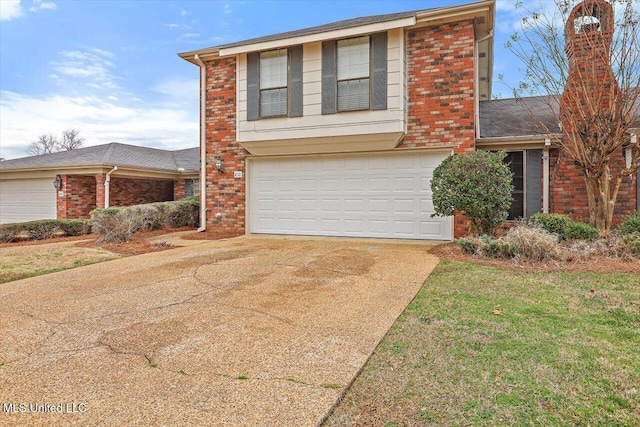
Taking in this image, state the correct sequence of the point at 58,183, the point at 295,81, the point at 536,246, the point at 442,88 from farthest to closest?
the point at 58,183
the point at 295,81
the point at 442,88
the point at 536,246

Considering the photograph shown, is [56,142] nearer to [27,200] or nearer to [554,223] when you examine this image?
[27,200]

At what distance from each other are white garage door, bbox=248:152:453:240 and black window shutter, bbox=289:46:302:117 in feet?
4.80

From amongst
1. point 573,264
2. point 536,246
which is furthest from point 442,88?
point 573,264

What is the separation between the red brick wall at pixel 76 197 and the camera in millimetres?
14766

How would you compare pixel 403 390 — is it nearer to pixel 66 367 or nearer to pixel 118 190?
pixel 66 367

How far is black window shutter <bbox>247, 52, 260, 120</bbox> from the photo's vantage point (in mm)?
9914

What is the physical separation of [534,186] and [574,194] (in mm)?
874

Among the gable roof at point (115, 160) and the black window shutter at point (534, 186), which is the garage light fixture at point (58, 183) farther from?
the black window shutter at point (534, 186)

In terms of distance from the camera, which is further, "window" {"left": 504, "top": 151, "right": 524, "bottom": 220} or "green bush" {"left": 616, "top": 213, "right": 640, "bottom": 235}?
"window" {"left": 504, "top": 151, "right": 524, "bottom": 220}

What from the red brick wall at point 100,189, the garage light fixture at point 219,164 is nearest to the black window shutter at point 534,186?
the garage light fixture at point 219,164

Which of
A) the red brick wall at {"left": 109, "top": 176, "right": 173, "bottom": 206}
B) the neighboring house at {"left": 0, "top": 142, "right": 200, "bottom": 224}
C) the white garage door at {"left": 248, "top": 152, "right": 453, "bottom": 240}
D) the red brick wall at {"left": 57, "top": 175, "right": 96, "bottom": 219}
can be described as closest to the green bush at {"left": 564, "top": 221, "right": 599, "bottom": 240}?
the white garage door at {"left": 248, "top": 152, "right": 453, "bottom": 240}

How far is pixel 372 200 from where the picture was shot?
31.9 ft

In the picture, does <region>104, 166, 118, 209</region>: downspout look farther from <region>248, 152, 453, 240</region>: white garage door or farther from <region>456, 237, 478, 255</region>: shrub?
<region>456, 237, 478, 255</region>: shrub

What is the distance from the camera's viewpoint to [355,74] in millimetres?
9062
